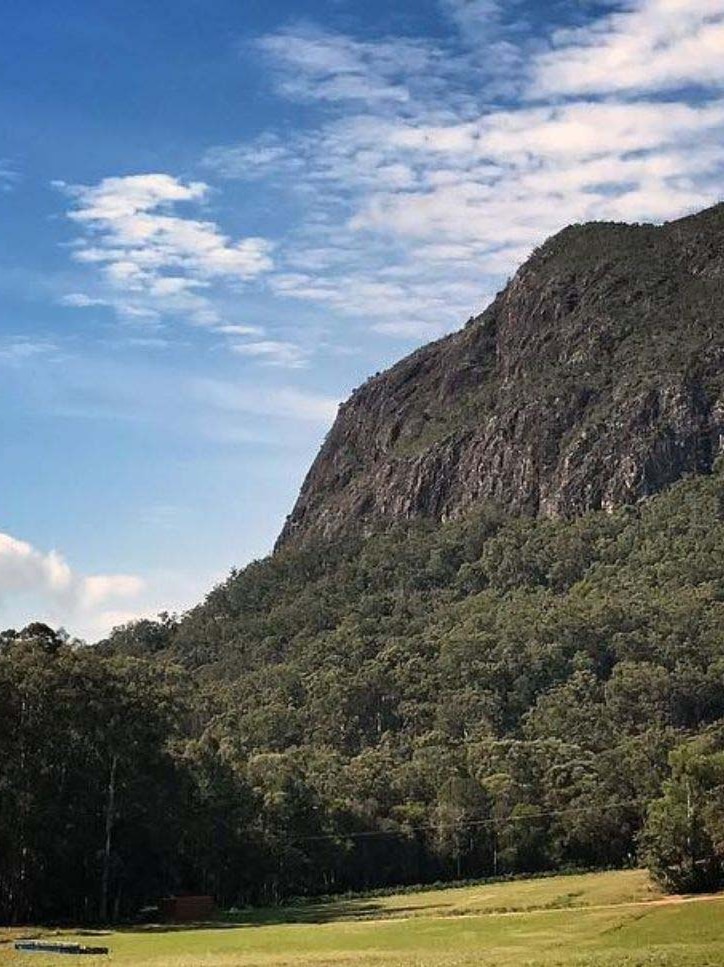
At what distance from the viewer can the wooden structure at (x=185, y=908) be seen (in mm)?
62844

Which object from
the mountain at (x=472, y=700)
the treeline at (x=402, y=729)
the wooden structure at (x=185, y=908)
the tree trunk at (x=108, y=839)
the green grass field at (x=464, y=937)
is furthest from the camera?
the mountain at (x=472, y=700)

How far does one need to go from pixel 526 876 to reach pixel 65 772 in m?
38.5

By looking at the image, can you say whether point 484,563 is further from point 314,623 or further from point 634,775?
point 634,775

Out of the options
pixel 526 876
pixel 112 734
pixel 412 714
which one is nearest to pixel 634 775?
pixel 526 876

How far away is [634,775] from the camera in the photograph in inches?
3927

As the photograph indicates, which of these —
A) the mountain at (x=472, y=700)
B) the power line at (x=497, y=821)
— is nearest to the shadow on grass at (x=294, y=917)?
the mountain at (x=472, y=700)

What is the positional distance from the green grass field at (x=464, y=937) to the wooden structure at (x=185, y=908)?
6.78 ft

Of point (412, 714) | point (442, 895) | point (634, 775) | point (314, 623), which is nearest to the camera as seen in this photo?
point (442, 895)

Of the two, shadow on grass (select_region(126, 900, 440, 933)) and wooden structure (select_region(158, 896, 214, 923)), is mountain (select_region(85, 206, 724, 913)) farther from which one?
shadow on grass (select_region(126, 900, 440, 933))

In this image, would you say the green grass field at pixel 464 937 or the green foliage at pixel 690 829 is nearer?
the green grass field at pixel 464 937

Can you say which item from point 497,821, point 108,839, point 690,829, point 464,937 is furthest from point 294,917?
point 497,821

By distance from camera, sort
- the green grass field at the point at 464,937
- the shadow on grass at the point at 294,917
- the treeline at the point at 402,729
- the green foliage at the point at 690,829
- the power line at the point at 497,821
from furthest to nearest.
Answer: the power line at the point at 497,821 → the treeline at the point at 402,729 → the green foliage at the point at 690,829 → the shadow on grass at the point at 294,917 → the green grass field at the point at 464,937

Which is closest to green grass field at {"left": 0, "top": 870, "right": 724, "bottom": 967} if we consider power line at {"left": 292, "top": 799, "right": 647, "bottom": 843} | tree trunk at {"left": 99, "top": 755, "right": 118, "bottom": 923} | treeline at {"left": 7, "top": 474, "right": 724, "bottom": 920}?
tree trunk at {"left": 99, "top": 755, "right": 118, "bottom": 923}

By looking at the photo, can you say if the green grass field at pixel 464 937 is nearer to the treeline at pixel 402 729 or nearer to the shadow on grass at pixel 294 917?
the shadow on grass at pixel 294 917
